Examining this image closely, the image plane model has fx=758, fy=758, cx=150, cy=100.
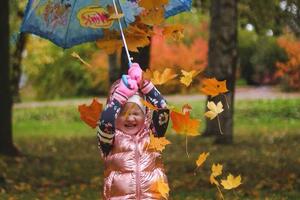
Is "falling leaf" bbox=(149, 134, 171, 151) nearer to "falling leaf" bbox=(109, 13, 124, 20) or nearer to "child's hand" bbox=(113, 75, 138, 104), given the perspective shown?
"child's hand" bbox=(113, 75, 138, 104)

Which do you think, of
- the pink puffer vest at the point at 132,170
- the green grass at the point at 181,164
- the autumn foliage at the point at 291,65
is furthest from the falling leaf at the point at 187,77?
the autumn foliage at the point at 291,65

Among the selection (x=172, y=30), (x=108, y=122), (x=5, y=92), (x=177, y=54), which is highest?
(x=172, y=30)

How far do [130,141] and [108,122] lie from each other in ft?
0.67

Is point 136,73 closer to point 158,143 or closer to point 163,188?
point 158,143

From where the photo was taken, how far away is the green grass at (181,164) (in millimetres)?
9664

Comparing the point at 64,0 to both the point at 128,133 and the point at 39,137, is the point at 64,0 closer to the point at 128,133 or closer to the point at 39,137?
the point at 128,133

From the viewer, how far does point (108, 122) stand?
5.02 metres

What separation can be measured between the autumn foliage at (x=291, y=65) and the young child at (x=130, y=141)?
89.0 ft

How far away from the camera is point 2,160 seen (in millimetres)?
13508

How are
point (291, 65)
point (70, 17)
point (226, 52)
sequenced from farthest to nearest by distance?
point (291, 65)
point (226, 52)
point (70, 17)

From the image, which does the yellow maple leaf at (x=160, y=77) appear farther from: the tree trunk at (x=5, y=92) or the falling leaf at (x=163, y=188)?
the tree trunk at (x=5, y=92)

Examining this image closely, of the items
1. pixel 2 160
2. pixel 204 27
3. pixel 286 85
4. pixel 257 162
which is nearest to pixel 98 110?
pixel 257 162

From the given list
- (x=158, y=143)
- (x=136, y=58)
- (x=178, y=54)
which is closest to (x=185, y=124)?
(x=158, y=143)

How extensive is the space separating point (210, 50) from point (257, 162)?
15.1ft
